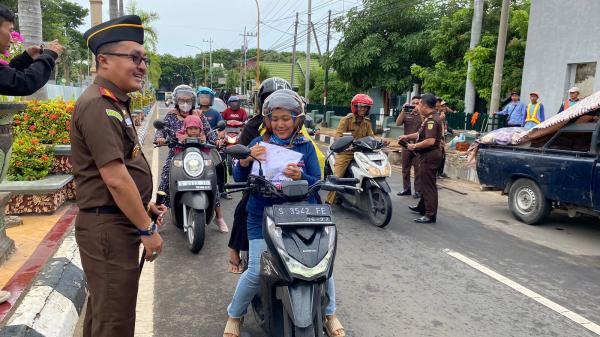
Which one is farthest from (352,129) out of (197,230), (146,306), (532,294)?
(146,306)

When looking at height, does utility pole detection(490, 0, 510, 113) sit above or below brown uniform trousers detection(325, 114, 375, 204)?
above

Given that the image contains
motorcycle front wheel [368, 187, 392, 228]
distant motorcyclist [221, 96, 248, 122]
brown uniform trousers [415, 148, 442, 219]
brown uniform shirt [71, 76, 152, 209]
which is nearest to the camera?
brown uniform shirt [71, 76, 152, 209]

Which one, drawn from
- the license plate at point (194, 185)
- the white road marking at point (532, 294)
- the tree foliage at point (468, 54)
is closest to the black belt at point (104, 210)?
the license plate at point (194, 185)

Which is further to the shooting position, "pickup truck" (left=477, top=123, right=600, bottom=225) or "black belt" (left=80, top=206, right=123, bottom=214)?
"pickup truck" (left=477, top=123, right=600, bottom=225)

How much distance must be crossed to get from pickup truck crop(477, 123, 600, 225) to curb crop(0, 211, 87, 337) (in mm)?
5486

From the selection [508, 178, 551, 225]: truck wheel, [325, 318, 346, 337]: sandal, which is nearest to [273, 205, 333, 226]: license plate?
[325, 318, 346, 337]: sandal

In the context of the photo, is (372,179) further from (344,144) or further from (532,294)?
(344,144)

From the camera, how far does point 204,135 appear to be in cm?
573

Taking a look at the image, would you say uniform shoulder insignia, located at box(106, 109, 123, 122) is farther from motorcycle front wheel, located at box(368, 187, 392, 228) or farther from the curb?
motorcycle front wheel, located at box(368, 187, 392, 228)

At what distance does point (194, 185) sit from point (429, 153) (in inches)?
129

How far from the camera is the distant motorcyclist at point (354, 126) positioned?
22.7ft

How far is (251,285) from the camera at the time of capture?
305cm

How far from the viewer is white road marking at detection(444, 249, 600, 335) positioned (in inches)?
143

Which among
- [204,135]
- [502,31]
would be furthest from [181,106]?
[502,31]
